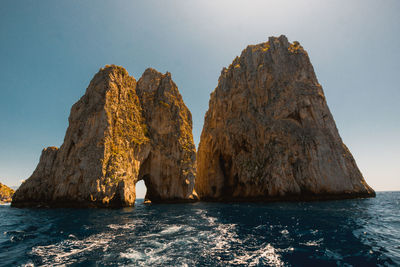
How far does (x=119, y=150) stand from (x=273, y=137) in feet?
110

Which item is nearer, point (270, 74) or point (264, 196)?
point (264, 196)

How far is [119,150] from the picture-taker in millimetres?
29891

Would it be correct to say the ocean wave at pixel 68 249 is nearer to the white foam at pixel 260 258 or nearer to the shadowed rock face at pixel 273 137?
the white foam at pixel 260 258

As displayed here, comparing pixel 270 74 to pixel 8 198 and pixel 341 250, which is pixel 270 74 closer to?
pixel 341 250

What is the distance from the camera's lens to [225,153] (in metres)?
51.7

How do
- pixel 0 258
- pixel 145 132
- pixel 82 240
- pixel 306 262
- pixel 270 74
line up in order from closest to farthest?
pixel 306 262
pixel 0 258
pixel 82 240
pixel 145 132
pixel 270 74

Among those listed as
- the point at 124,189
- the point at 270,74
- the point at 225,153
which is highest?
the point at 270,74

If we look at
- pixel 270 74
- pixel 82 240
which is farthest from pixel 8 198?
pixel 270 74

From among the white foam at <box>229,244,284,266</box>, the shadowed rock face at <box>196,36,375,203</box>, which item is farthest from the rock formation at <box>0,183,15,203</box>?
the white foam at <box>229,244,284,266</box>

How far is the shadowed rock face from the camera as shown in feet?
130

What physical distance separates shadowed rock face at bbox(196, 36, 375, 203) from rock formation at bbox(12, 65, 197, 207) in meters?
13.5

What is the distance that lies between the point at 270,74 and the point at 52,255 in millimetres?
54289

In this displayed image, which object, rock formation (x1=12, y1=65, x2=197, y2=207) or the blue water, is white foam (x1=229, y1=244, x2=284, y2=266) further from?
rock formation (x1=12, y1=65, x2=197, y2=207)

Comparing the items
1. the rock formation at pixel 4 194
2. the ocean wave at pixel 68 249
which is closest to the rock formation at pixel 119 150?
the ocean wave at pixel 68 249
